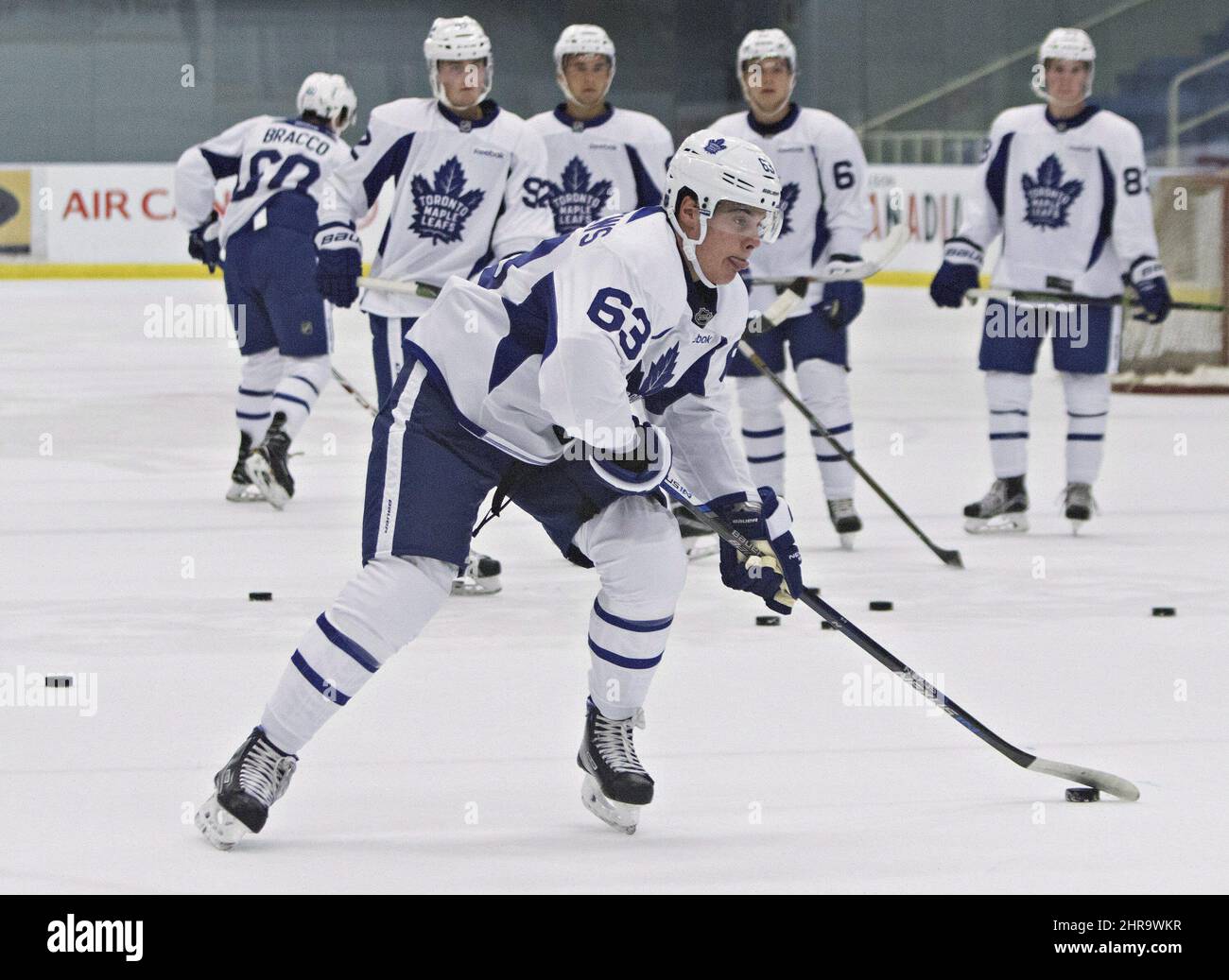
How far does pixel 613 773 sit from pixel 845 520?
2.67 metres

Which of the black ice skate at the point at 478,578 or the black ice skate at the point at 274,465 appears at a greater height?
the black ice skate at the point at 274,465

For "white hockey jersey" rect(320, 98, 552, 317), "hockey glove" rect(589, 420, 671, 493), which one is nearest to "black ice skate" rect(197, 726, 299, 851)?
"hockey glove" rect(589, 420, 671, 493)

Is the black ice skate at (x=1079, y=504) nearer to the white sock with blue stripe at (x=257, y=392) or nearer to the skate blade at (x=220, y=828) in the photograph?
the white sock with blue stripe at (x=257, y=392)

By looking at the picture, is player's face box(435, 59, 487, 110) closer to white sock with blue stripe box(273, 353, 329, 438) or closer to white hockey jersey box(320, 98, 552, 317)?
white hockey jersey box(320, 98, 552, 317)

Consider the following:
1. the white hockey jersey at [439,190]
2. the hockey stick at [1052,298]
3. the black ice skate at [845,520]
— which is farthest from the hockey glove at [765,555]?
the hockey stick at [1052,298]

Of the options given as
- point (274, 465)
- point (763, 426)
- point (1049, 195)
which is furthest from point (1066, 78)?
point (274, 465)

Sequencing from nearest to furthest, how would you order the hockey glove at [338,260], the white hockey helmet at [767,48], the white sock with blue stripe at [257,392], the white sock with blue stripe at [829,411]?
the hockey glove at [338,260]
the white hockey helmet at [767,48]
the white sock with blue stripe at [829,411]
the white sock with blue stripe at [257,392]

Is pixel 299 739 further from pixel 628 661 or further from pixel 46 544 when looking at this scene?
pixel 46 544

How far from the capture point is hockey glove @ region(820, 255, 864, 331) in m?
5.60

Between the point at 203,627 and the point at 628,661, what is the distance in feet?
5.58

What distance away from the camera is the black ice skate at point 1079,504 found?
19.0 ft

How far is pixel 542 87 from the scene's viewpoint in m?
16.8

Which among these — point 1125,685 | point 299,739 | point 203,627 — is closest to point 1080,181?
point 1125,685

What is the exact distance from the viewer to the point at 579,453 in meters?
2.97
